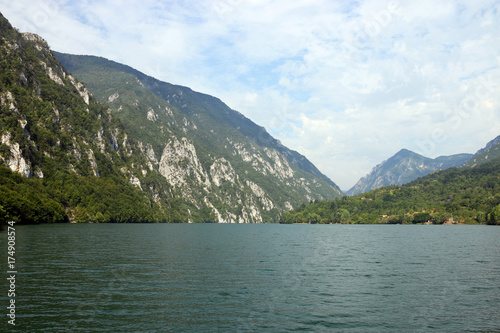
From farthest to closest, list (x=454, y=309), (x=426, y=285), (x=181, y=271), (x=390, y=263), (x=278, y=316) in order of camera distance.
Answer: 1. (x=390, y=263)
2. (x=181, y=271)
3. (x=426, y=285)
4. (x=454, y=309)
5. (x=278, y=316)

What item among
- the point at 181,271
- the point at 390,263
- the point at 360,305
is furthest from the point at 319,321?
the point at 390,263

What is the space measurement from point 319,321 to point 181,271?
24.7 metres

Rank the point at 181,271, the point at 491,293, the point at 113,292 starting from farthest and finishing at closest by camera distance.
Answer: the point at 181,271
the point at 491,293
the point at 113,292

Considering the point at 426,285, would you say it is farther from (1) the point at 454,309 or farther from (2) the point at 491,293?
(1) the point at 454,309

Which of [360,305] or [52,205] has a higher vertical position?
[52,205]

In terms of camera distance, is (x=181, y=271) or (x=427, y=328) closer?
(x=427, y=328)

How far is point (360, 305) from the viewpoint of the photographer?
31047 mm

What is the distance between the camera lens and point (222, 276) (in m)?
42.7

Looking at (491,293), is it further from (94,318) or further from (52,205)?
(52,205)

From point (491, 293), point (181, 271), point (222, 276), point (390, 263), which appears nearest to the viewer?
point (491, 293)

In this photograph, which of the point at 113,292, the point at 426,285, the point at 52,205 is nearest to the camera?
the point at 113,292

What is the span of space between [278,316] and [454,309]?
633 inches

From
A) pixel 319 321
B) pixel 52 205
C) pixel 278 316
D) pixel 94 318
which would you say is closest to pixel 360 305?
pixel 319 321

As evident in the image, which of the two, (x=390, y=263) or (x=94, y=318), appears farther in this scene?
(x=390, y=263)
